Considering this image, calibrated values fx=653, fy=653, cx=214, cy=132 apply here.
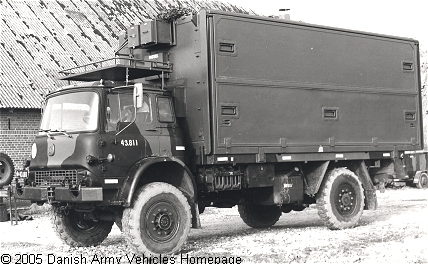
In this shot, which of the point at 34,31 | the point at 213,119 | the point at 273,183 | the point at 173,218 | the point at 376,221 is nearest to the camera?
the point at 173,218

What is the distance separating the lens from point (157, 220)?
10453 mm

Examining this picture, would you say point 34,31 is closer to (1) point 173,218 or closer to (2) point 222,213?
(2) point 222,213

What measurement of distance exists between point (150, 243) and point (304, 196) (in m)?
4.59

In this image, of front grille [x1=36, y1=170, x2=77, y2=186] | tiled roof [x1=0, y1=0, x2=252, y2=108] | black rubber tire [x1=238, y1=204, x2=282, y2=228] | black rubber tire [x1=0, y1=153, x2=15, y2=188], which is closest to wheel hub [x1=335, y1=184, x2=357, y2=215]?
black rubber tire [x1=238, y1=204, x2=282, y2=228]

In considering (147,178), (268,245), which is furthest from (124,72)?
(268,245)

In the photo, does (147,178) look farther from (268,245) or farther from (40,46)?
(40,46)

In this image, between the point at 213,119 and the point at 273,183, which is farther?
the point at 273,183

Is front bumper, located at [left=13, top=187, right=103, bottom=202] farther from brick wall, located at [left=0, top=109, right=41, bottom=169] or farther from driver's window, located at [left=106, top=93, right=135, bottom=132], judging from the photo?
brick wall, located at [left=0, top=109, right=41, bottom=169]

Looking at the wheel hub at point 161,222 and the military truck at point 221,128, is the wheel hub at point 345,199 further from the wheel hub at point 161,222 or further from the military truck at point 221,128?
the wheel hub at point 161,222

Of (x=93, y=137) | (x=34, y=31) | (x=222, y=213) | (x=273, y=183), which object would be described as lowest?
(x=222, y=213)

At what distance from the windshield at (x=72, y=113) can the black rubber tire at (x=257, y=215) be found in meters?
5.14

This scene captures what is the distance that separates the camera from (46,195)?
10.3 m

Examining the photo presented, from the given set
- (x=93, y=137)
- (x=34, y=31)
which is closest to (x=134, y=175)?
(x=93, y=137)

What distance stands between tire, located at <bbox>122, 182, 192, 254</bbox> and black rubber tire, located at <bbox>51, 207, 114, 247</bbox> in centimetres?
188
